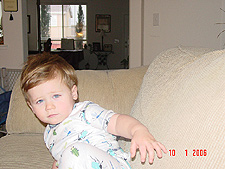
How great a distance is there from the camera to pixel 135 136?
853 mm

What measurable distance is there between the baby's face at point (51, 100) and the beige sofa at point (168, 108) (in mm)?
284

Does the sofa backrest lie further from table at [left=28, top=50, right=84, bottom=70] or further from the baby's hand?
table at [left=28, top=50, right=84, bottom=70]

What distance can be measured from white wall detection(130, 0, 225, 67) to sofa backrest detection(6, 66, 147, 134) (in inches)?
69.6

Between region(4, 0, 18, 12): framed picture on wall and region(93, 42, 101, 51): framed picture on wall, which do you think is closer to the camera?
region(4, 0, 18, 12): framed picture on wall

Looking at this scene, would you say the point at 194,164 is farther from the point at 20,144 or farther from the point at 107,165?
A: the point at 20,144

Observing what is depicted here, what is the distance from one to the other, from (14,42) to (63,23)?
7.42 metres

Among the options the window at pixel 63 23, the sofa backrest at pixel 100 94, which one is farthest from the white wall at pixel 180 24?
the window at pixel 63 23

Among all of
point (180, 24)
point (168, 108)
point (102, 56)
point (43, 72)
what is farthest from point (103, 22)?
point (168, 108)

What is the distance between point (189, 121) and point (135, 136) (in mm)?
198

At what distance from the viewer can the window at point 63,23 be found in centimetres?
1086

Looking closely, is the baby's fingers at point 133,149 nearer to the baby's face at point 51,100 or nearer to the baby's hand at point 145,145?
the baby's hand at point 145,145

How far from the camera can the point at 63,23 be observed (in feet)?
36.9

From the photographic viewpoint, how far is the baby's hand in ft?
2.53

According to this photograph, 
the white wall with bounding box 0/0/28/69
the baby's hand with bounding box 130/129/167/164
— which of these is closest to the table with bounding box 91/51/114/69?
the white wall with bounding box 0/0/28/69
